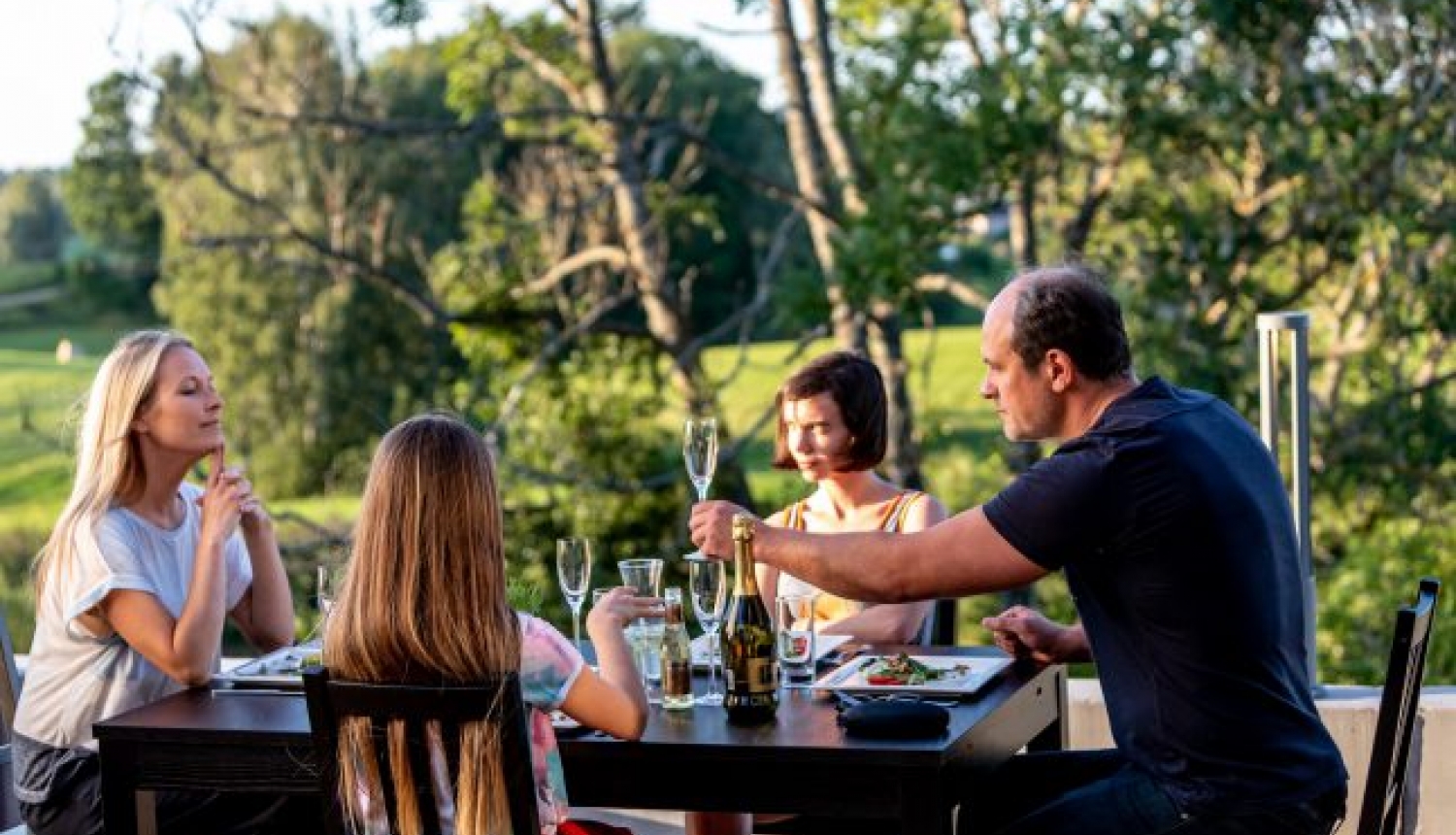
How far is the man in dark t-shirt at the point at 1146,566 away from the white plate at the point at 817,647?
473 millimetres

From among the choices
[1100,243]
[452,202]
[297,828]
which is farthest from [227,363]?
[297,828]

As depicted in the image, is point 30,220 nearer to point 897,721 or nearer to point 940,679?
point 940,679

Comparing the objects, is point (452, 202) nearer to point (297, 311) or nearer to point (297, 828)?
point (297, 311)

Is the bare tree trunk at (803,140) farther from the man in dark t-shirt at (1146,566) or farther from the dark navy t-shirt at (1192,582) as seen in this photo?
the dark navy t-shirt at (1192,582)

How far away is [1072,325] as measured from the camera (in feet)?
9.58

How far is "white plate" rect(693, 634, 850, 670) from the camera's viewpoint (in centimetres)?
341

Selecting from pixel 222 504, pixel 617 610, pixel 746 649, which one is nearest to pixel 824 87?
pixel 222 504

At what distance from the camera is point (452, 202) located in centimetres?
1520

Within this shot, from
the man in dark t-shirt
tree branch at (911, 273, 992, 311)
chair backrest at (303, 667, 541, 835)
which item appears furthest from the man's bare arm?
tree branch at (911, 273, 992, 311)

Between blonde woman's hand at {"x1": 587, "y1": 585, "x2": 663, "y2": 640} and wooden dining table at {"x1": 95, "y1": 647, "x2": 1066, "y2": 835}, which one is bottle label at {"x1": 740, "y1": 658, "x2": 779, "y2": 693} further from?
blonde woman's hand at {"x1": 587, "y1": 585, "x2": 663, "y2": 640}

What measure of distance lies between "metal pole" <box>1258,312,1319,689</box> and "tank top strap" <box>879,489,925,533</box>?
2.30 ft

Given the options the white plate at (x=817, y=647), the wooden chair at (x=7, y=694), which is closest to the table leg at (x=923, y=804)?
the white plate at (x=817, y=647)

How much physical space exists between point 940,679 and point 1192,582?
0.50 m

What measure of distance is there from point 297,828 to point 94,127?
10196 mm
